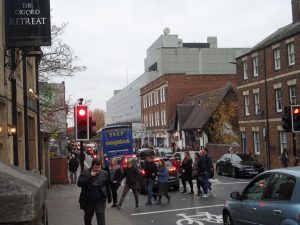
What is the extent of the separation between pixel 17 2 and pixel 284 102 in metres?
24.3

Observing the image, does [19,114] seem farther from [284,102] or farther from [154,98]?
[154,98]

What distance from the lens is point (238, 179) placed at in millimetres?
27812

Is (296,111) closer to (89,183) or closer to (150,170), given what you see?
(150,170)

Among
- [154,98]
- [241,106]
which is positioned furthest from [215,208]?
[154,98]

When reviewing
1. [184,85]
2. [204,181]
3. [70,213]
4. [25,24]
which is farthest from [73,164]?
[184,85]

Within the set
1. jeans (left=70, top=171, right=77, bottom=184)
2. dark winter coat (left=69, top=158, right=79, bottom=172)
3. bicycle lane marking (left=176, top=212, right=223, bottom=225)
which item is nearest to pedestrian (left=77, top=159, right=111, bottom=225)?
bicycle lane marking (left=176, top=212, right=223, bottom=225)

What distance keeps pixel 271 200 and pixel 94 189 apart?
125 inches

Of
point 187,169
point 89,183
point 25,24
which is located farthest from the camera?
point 187,169

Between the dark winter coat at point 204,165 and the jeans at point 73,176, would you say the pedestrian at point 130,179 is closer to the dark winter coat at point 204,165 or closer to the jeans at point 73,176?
the dark winter coat at point 204,165

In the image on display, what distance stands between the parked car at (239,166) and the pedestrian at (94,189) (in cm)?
2047

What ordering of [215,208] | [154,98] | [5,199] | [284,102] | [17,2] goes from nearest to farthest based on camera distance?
[5,199]
[17,2]
[215,208]
[284,102]
[154,98]

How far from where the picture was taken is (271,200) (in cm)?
750

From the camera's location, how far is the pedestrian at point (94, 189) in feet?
28.9

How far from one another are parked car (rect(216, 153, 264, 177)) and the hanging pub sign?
18.7 metres
